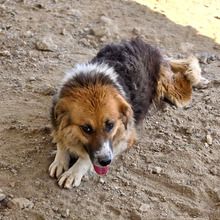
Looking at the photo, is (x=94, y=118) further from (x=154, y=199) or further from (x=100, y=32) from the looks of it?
(x=100, y=32)

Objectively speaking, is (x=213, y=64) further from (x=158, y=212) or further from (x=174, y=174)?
(x=158, y=212)

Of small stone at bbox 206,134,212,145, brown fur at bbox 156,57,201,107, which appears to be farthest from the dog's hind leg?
small stone at bbox 206,134,212,145

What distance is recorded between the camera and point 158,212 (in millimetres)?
3520

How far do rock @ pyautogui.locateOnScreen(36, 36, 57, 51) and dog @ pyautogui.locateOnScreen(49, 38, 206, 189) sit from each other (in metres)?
1.53

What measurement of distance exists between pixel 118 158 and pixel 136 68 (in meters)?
1.19

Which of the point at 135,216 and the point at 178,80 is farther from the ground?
the point at 178,80

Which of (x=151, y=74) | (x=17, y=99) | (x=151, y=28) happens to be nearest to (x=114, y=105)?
(x=151, y=74)

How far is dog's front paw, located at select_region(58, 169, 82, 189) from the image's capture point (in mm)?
3701

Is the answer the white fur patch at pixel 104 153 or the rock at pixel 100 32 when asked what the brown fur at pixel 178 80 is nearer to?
the rock at pixel 100 32

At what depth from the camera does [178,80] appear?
5.32 metres

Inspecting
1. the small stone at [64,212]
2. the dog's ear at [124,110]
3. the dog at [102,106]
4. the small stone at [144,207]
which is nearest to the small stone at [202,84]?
the dog at [102,106]

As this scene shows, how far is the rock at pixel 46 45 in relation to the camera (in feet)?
19.4

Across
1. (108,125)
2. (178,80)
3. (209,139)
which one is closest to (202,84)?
(178,80)

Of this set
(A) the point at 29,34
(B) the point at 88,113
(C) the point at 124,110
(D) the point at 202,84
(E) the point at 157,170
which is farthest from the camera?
(A) the point at 29,34
